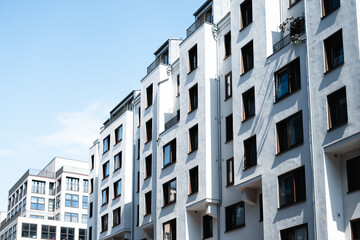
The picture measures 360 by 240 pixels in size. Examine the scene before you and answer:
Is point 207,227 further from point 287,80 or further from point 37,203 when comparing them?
point 37,203

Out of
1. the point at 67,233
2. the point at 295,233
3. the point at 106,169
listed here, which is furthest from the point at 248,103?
the point at 67,233

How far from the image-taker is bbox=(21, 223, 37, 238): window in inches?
4323

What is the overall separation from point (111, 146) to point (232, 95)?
23729 millimetres

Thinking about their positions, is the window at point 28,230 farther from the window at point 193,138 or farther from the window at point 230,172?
the window at point 230,172

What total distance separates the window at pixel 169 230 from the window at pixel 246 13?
50.9 feet

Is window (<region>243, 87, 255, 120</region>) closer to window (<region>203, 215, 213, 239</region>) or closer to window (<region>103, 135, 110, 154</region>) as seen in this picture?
window (<region>203, 215, 213, 239</region>)

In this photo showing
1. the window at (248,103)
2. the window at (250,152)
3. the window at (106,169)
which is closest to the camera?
the window at (250,152)

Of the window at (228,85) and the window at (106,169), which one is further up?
the window at (228,85)

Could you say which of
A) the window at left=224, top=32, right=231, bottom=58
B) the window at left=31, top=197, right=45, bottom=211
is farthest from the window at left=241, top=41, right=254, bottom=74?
the window at left=31, top=197, right=45, bottom=211

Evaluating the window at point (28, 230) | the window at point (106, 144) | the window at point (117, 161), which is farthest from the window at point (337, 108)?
the window at point (28, 230)

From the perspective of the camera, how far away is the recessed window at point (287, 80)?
3644 centimetres

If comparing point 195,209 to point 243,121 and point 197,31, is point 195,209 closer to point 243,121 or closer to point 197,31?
point 243,121

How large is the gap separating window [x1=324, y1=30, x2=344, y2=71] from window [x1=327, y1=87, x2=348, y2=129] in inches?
59.4

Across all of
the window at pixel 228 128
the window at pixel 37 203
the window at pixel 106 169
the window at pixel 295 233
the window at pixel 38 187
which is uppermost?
the window at pixel 38 187
